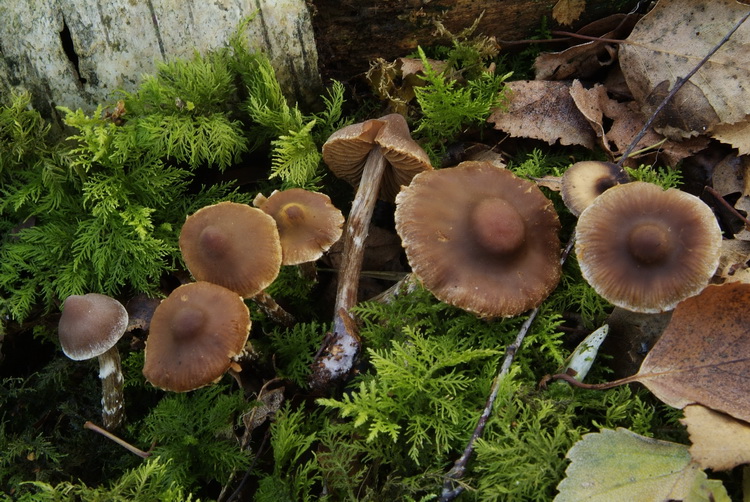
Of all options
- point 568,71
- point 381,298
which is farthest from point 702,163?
point 381,298

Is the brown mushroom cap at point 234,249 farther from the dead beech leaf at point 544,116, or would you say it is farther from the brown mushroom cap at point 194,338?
the dead beech leaf at point 544,116

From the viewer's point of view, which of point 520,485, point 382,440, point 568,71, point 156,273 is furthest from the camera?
point 568,71

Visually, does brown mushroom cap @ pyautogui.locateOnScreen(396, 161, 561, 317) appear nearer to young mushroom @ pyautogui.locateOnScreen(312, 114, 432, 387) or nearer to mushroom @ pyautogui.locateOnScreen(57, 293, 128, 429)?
young mushroom @ pyautogui.locateOnScreen(312, 114, 432, 387)

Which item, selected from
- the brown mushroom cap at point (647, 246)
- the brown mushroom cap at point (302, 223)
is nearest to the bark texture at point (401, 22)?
the brown mushroom cap at point (302, 223)

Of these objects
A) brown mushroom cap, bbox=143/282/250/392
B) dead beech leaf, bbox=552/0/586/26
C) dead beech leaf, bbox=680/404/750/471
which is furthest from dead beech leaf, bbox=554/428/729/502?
dead beech leaf, bbox=552/0/586/26

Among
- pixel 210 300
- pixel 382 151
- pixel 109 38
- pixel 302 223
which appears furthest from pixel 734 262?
pixel 109 38

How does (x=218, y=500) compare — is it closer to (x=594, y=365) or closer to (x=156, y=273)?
(x=156, y=273)

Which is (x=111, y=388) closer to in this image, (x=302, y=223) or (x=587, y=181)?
(x=302, y=223)
